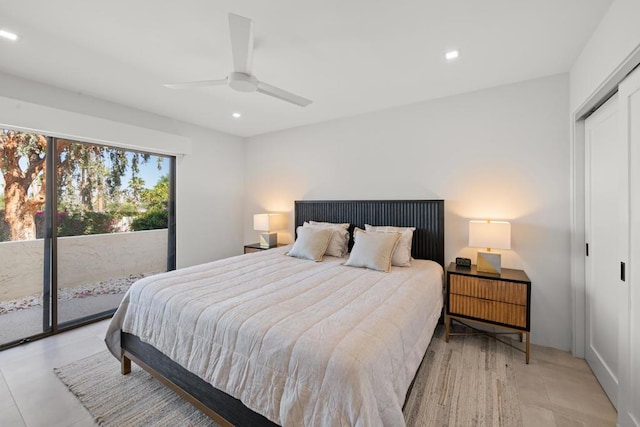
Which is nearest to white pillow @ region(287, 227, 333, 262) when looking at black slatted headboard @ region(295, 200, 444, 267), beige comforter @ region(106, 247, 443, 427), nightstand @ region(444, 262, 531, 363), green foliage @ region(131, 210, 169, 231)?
black slatted headboard @ region(295, 200, 444, 267)

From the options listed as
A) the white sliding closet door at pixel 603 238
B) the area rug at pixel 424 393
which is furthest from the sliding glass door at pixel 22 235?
the white sliding closet door at pixel 603 238

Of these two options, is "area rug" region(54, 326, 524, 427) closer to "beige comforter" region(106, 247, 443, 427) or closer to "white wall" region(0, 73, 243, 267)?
"beige comforter" region(106, 247, 443, 427)

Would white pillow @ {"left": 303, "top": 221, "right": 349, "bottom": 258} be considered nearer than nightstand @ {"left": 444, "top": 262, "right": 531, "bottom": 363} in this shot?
No

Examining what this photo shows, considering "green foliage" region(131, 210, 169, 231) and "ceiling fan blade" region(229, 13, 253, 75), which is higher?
"ceiling fan blade" region(229, 13, 253, 75)

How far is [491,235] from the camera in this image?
2527 mm

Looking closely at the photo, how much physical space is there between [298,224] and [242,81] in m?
2.53

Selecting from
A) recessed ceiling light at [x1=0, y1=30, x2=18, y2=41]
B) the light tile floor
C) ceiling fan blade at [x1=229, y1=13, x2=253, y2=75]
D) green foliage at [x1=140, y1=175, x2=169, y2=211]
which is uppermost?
recessed ceiling light at [x1=0, y1=30, x2=18, y2=41]

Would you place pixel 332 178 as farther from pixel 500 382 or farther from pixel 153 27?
pixel 500 382

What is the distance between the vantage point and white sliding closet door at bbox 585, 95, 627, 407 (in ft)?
5.99

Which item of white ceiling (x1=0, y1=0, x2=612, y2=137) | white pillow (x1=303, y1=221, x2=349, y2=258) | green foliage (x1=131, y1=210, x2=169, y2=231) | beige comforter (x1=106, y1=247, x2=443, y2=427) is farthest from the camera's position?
green foliage (x1=131, y1=210, x2=169, y2=231)

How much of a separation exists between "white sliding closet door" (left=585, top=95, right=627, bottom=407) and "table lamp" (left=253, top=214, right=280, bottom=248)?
3.64m

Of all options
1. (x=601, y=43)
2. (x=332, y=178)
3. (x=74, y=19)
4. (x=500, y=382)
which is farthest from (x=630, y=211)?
(x=74, y=19)

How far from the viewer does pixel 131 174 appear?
361cm

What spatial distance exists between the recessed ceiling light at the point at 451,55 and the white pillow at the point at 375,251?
65.6 inches
